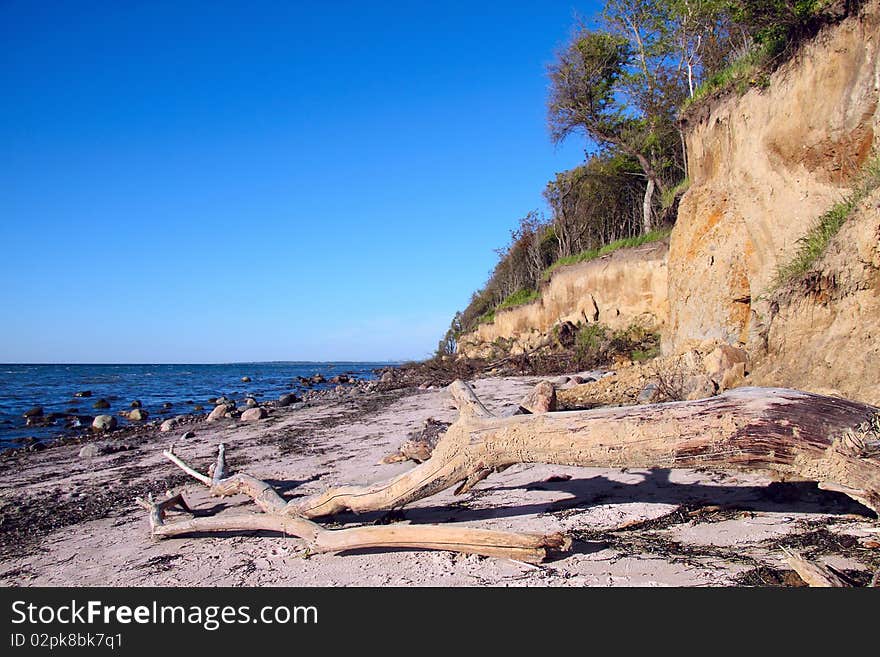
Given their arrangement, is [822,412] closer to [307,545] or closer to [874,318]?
[874,318]

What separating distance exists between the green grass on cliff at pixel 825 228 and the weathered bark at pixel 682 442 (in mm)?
3520

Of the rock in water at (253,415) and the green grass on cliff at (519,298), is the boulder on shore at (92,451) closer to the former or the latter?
the rock in water at (253,415)

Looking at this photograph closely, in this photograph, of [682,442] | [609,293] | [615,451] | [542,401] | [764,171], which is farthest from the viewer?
[609,293]

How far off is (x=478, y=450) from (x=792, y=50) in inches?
319

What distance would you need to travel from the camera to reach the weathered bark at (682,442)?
9.05 ft

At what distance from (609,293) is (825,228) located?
12844mm

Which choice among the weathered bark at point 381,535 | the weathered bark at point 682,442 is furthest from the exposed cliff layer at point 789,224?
the weathered bark at point 381,535

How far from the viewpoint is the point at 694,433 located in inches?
117

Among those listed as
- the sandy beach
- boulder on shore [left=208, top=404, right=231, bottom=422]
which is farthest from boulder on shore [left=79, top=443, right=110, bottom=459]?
boulder on shore [left=208, top=404, right=231, bottom=422]

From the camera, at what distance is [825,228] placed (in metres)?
6.36

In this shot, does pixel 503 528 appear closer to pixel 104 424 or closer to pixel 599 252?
pixel 104 424

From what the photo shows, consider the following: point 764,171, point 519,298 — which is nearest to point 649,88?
point 764,171

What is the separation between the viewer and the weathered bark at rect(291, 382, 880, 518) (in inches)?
109

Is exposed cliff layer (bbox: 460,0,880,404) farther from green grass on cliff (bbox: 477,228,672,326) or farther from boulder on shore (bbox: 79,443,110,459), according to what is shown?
boulder on shore (bbox: 79,443,110,459)
